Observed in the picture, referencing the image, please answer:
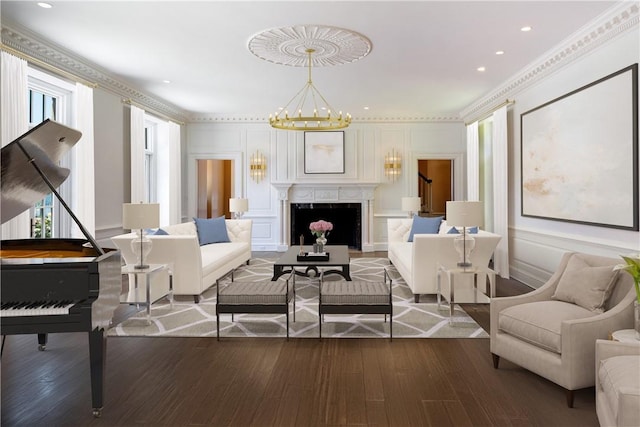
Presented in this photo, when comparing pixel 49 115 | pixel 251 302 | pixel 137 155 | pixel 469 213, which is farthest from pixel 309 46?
pixel 137 155

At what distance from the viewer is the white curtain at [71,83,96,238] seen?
5.10m

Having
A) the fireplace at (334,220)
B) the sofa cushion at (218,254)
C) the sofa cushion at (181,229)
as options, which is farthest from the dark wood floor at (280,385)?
the fireplace at (334,220)

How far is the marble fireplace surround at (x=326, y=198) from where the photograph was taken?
8.80 metres

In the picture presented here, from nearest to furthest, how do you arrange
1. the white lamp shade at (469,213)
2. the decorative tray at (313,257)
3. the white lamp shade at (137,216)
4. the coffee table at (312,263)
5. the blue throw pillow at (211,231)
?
the white lamp shade at (137,216) → the white lamp shade at (469,213) → the coffee table at (312,263) → the decorative tray at (313,257) → the blue throw pillow at (211,231)

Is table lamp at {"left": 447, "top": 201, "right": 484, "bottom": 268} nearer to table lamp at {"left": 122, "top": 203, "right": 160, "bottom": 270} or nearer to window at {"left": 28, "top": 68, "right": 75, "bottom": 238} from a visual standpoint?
table lamp at {"left": 122, "top": 203, "right": 160, "bottom": 270}

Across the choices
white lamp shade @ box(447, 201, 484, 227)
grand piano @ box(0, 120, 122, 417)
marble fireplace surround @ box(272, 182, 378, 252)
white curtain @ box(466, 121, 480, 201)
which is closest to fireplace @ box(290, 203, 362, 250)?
marble fireplace surround @ box(272, 182, 378, 252)

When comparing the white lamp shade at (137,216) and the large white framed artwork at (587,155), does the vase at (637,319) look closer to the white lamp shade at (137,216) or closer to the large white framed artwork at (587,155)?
the large white framed artwork at (587,155)

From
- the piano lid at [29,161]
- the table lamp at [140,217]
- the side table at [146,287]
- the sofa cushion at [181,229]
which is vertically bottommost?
the side table at [146,287]

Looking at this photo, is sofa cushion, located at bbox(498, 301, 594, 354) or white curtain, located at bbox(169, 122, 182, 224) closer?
sofa cushion, located at bbox(498, 301, 594, 354)

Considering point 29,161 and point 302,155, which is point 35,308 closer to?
point 29,161

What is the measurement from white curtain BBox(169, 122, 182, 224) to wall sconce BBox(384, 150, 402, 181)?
14.4ft

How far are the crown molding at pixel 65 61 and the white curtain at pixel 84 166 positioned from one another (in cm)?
25

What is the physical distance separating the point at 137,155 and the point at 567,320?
6.14 m

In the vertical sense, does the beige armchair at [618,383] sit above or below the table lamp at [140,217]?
below
